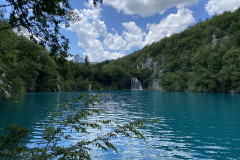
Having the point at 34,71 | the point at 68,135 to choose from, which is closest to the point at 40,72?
the point at 34,71

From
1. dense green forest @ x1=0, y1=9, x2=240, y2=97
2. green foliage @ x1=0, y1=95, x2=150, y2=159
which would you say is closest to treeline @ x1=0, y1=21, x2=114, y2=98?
dense green forest @ x1=0, y1=9, x2=240, y2=97

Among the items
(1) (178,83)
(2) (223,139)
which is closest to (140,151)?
(2) (223,139)

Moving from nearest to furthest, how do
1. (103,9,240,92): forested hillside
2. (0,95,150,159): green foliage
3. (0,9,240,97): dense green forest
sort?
1. (0,95,150,159): green foliage
2. (0,9,240,97): dense green forest
3. (103,9,240,92): forested hillside

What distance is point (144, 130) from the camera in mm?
12352

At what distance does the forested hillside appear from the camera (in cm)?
6869

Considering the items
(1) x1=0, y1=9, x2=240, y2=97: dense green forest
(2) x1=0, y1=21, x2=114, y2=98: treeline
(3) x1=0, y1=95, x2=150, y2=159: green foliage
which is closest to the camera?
(3) x1=0, y1=95, x2=150, y2=159: green foliage

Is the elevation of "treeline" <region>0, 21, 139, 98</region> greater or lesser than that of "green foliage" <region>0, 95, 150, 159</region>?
greater

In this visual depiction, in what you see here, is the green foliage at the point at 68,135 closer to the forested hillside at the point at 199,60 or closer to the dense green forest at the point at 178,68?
the dense green forest at the point at 178,68

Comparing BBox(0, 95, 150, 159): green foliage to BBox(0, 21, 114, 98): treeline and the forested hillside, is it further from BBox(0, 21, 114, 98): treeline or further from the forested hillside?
the forested hillside

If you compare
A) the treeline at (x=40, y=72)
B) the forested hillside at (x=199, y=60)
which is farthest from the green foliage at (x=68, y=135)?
the forested hillside at (x=199, y=60)

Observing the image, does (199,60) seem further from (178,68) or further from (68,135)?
(68,135)

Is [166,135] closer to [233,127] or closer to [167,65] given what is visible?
[233,127]

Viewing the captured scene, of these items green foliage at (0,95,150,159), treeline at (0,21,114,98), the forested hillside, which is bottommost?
green foliage at (0,95,150,159)

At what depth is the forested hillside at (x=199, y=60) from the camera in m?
68.7
